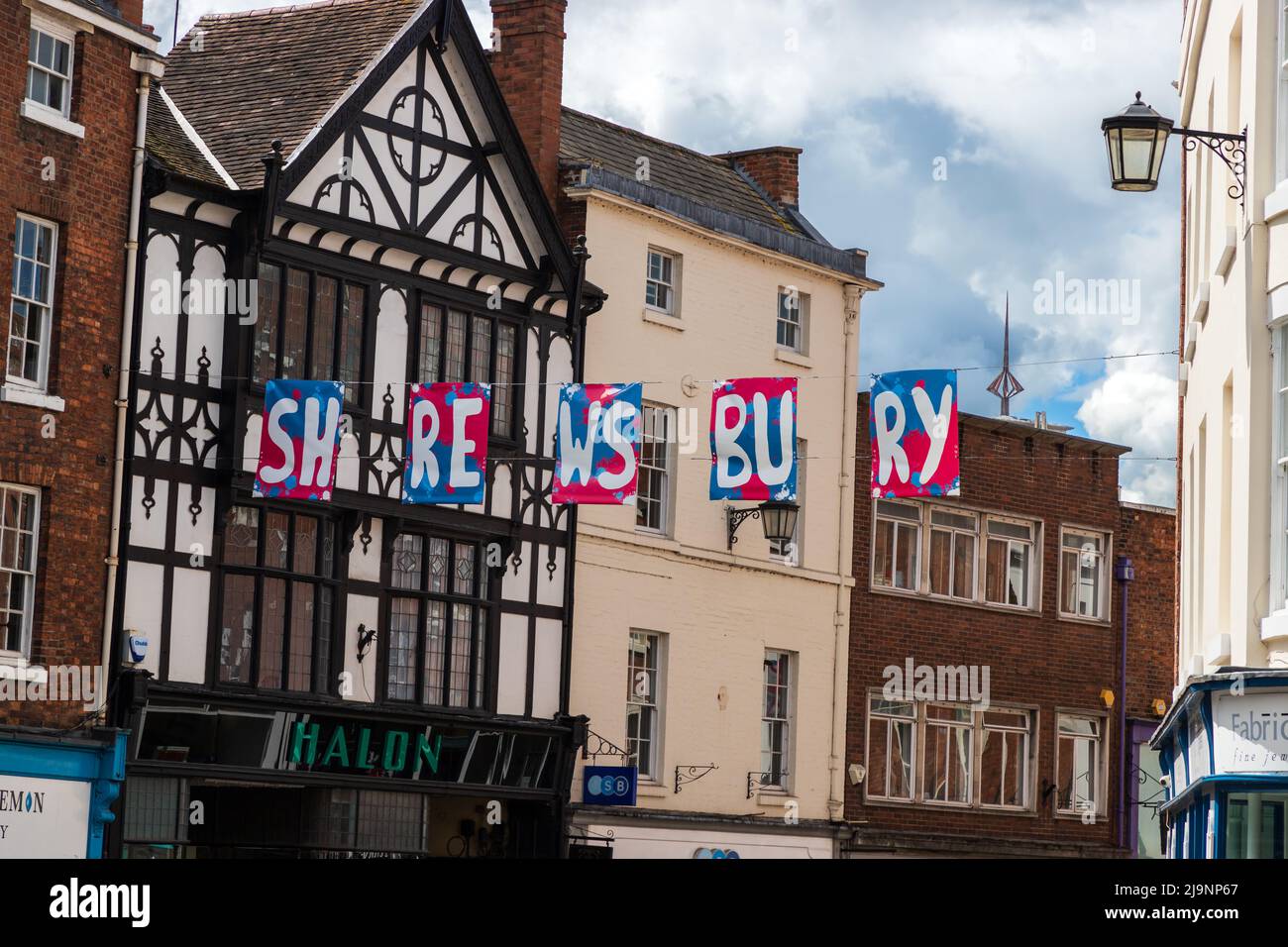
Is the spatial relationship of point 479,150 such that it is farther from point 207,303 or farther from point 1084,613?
point 1084,613

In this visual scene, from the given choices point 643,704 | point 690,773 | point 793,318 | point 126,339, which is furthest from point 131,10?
point 690,773

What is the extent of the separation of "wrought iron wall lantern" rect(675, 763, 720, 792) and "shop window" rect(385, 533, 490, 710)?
3.56m

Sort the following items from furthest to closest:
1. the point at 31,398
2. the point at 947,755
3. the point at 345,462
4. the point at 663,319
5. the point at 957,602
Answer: the point at 957,602
the point at 947,755
the point at 663,319
the point at 345,462
the point at 31,398

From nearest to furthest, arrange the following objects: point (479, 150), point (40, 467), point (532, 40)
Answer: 1. point (40, 467)
2. point (479, 150)
3. point (532, 40)

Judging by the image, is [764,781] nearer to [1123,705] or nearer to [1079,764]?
[1079,764]

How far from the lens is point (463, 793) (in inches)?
976

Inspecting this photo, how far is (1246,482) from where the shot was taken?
1300 cm

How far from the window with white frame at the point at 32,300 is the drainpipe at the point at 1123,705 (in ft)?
65.7

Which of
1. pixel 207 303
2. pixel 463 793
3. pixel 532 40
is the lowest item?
pixel 463 793

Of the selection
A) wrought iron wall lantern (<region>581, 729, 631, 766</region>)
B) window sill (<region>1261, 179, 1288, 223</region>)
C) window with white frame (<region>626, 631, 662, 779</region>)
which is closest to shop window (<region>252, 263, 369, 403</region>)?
wrought iron wall lantern (<region>581, 729, 631, 766</region>)

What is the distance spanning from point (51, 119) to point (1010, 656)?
60.2 feet
